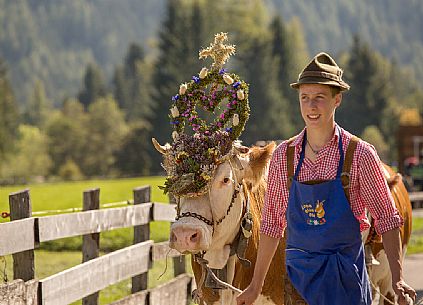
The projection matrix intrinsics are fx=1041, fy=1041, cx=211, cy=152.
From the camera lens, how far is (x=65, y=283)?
860 cm

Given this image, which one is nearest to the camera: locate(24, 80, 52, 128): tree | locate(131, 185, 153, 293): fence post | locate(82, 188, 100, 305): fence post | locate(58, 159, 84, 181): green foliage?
locate(82, 188, 100, 305): fence post

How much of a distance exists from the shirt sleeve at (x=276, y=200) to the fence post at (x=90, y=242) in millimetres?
4221

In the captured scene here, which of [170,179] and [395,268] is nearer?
[395,268]

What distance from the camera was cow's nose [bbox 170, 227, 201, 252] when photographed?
6.43 m

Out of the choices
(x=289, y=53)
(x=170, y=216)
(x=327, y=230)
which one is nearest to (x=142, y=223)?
(x=170, y=216)

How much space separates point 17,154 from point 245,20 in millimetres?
33715

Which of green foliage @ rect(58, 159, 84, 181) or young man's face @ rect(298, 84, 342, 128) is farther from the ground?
young man's face @ rect(298, 84, 342, 128)

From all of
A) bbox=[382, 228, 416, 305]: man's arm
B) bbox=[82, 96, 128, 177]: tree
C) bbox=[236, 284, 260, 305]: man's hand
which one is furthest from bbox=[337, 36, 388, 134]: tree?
bbox=[382, 228, 416, 305]: man's arm

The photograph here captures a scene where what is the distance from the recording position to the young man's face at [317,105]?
5.54m

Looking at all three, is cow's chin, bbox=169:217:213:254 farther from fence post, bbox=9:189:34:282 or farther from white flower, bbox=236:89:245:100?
fence post, bbox=9:189:34:282

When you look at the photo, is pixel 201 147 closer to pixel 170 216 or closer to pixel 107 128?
pixel 170 216

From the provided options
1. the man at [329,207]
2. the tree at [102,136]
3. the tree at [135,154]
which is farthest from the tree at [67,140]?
the man at [329,207]

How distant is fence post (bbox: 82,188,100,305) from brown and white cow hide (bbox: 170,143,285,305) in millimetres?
2712

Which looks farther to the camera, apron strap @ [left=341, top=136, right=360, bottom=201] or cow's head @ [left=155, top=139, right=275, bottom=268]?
cow's head @ [left=155, top=139, right=275, bottom=268]
